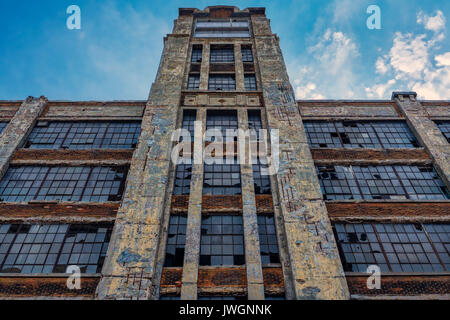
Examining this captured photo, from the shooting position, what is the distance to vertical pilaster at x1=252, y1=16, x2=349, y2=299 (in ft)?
28.9

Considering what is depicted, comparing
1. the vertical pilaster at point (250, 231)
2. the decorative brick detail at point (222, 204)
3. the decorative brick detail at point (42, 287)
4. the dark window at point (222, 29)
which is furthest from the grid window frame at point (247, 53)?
the decorative brick detail at point (42, 287)

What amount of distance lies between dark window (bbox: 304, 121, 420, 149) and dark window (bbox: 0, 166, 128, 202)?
10.3 metres

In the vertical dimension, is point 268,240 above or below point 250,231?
below

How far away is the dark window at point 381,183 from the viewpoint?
1225cm

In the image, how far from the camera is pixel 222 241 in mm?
10586

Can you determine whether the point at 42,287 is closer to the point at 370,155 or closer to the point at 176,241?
the point at 176,241

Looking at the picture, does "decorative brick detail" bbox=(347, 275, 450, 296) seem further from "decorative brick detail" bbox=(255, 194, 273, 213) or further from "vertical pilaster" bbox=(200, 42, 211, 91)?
"vertical pilaster" bbox=(200, 42, 211, 91)

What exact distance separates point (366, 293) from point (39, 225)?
12.8 meters

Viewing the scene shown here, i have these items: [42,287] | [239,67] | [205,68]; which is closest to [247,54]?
[239,67]

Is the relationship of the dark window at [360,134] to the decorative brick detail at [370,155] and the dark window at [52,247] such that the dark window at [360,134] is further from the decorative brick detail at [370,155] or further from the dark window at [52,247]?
the dark window at [52,247]

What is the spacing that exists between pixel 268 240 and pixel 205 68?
497 inches

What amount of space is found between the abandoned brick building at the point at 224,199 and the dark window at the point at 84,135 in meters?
0.08

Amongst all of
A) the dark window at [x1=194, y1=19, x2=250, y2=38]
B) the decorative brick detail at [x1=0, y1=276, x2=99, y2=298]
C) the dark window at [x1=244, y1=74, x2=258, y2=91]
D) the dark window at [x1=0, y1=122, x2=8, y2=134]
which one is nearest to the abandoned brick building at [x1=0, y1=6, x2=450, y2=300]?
the decorative brick detail at [x1=0, y1=276, x2=99, y2=298]

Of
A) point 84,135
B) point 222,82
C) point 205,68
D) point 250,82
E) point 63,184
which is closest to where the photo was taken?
point 63,184
